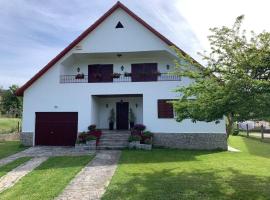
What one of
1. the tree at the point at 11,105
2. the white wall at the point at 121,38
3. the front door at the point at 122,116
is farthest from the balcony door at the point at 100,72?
the tree at the point at 11,105

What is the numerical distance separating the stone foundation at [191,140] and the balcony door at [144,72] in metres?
4.26

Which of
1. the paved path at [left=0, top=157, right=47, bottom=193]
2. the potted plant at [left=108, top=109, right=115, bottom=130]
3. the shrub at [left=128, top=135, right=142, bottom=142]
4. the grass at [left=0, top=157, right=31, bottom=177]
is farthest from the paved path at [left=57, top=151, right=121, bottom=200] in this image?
the potted plant at [left=108, top=109, right=115, bottom=130]

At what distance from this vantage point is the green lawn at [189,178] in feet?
27.7

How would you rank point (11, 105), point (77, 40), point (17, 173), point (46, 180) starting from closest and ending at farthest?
point (46, 180) → point (17, 173) → point (77, 40) → point (11, 105)

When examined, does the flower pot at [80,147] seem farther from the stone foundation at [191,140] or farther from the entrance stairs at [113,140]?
the stone foundation at [191,140]

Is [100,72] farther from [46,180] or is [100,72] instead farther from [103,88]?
A: [46,180]

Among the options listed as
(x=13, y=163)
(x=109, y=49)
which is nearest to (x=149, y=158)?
(x=13, y=163)

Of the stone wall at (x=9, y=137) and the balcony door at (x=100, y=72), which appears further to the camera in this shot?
the stone wall at (x=9, y=137)

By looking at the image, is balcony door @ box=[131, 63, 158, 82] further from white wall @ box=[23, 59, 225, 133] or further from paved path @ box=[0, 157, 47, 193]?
paved path @ box=[0, 157, 47, 193]

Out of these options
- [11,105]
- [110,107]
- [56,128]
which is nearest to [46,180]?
[56,128]

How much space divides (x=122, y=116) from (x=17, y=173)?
1185cm

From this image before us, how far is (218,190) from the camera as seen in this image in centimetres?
885

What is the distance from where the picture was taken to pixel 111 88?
782 inches

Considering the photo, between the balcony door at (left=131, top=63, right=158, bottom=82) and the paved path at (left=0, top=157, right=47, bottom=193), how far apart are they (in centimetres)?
918
